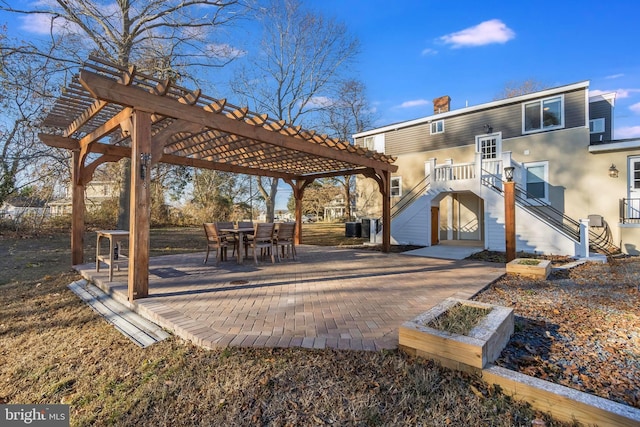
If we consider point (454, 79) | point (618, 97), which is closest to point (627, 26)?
point (618, 97)

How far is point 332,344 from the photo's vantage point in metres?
2.74

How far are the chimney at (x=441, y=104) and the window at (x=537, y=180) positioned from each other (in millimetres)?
5283

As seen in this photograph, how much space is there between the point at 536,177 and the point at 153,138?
1271 cm

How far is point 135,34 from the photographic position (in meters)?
11.7

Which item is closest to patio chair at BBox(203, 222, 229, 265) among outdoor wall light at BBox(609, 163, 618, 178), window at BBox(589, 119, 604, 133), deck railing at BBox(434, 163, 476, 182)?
deck railing at BBox(434, 163, 476, 182)

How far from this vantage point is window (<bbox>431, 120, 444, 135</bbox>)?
13.3 meters

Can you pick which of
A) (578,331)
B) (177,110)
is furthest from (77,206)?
(578,331)

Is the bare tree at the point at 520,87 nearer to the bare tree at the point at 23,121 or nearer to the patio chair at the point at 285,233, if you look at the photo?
the patio chair at the point at 285,233

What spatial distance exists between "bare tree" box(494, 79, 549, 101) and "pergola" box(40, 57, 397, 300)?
21919mm

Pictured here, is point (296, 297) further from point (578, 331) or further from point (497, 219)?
point (497, 219)

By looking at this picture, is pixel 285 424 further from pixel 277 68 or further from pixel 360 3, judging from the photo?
pixel 277 68

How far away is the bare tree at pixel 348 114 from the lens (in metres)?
21.4

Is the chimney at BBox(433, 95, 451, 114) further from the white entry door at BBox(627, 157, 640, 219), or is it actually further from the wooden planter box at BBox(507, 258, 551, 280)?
the wooden planter box at BBox(507, 258, 551, 280)

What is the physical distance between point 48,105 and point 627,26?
19575 mm
